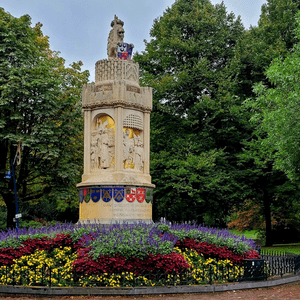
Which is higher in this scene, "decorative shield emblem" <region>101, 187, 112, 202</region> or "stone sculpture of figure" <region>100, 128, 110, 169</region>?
"stone sculpture of figure" <region>100, 128, 110, 169</region>

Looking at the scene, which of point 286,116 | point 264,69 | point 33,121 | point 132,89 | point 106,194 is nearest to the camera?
point 106,194

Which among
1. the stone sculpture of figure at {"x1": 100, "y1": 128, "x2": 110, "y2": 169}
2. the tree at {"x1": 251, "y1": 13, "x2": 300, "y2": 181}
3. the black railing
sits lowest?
the black railing

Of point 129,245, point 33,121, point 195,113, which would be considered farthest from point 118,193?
point 195,113

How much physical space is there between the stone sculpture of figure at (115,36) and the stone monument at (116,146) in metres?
0.21

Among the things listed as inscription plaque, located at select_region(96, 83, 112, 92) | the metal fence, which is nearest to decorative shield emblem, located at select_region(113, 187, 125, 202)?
inscription plaque, located at select_region(96, 83, 112, 92)

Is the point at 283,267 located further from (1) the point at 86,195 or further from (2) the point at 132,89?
(2) the point at 132,89

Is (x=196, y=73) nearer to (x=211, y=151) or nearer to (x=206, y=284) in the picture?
(x=211, y=151)

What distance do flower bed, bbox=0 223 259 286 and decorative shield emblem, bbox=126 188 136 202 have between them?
7.93ft

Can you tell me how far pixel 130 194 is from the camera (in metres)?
17.1

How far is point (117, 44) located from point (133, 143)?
14.5 feet

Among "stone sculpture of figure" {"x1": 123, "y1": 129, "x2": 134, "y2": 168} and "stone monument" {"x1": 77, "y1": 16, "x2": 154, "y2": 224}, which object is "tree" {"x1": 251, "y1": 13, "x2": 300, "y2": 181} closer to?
"stone monument" {"x1": 77, "y1": 16, "x2": 154, "y2": 224}

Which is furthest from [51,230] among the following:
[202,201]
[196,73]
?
[196,73]

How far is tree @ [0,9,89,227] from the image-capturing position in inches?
1046

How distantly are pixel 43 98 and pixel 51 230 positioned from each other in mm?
13468
